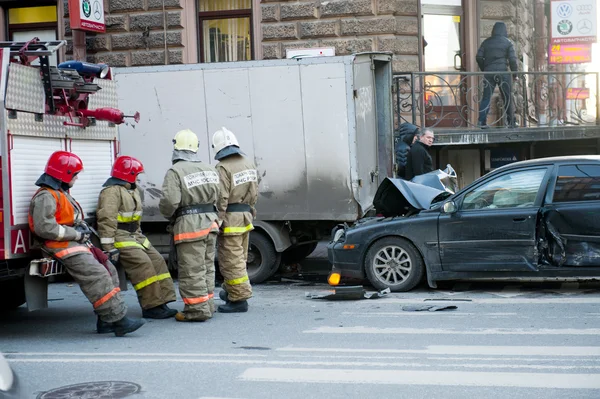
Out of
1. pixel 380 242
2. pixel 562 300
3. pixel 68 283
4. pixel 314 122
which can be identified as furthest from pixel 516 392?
pixel 68 283

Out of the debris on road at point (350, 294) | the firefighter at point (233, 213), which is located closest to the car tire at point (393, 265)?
the debris on road at point (350, 294)

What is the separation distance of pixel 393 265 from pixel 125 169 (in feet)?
11.0

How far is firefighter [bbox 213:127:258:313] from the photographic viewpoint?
970cm

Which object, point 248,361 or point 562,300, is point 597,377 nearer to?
point 248,361

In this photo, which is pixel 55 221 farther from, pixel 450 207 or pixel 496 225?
pixel 496 225

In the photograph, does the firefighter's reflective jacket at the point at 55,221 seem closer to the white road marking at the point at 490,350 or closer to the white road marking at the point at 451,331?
the white road marking at the point at 490,350

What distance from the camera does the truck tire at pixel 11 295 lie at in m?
9.80

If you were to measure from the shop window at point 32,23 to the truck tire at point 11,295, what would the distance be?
9325 millimetres

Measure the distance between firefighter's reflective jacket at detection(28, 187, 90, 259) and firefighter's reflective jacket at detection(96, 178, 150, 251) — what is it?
21.8 inches

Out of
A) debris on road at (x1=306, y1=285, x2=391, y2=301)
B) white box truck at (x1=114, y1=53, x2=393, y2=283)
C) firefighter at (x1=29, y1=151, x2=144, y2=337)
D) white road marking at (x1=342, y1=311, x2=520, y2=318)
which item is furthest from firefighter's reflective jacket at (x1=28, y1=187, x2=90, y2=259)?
white box truck at (x1=114, y1=53, x2=393, y2=283)

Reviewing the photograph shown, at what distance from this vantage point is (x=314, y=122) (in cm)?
1184

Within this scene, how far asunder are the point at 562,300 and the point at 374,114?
4.01m

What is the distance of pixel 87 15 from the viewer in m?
17.1

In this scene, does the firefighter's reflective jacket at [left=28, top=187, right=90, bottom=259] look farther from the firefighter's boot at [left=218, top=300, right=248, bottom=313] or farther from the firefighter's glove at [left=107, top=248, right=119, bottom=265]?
the firefighter's boot at [left=218, top=300, right=248, bottom=313]
